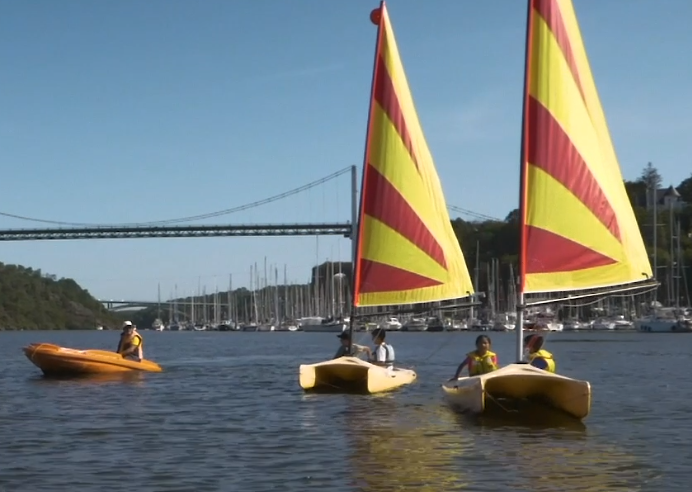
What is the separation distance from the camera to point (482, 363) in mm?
17469

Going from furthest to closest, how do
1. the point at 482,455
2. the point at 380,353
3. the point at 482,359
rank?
the point at 380,353 → the point at 482,359 → the point at 482,455

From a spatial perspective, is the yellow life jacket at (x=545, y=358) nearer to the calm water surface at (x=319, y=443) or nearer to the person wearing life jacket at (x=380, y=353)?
the calm water surface at (x=319, y=443)

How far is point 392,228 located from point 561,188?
521 cm

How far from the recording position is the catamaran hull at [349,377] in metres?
20.9

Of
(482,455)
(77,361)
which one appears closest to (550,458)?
(482,455)

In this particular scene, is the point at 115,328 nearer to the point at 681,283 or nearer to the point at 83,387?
the point at 681,283

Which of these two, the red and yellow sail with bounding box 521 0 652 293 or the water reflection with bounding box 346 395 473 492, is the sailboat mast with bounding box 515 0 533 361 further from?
the water reflection with bounding box 346 395 473 492

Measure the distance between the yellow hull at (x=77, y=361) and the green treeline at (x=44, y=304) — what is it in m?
130

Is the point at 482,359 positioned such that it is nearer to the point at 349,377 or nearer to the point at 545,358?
the point at 545,358

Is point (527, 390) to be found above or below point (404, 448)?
above

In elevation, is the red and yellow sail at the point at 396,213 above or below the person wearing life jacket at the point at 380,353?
above

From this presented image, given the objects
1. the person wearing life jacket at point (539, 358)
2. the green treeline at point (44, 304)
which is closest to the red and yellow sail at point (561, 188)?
the person wearing life jacket at point (539, 358)

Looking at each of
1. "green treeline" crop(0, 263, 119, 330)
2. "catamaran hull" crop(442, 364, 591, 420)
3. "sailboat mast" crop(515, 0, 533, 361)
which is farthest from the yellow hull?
"green treeline" crop(0, 263, 119, 330)

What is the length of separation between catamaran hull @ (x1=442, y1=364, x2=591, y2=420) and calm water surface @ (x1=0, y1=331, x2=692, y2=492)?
1.06 feet
